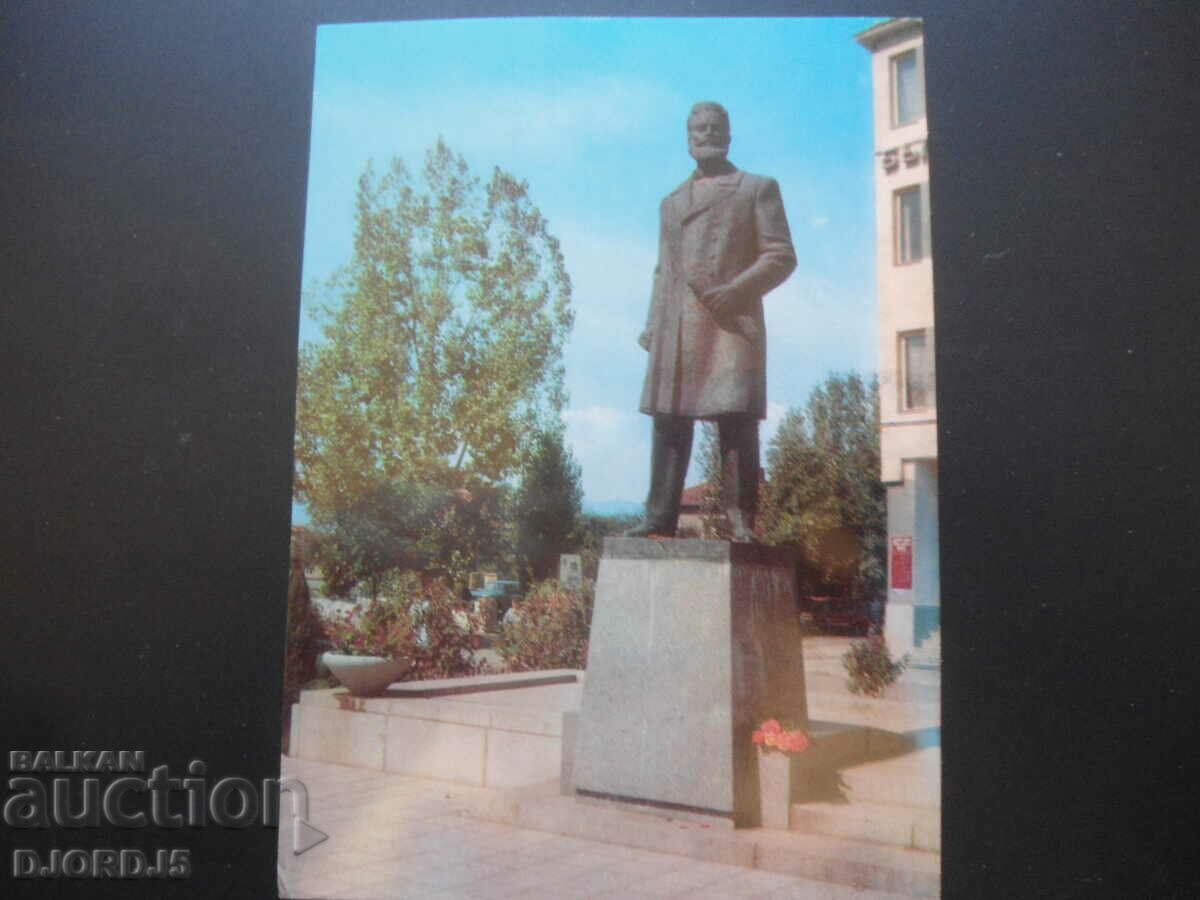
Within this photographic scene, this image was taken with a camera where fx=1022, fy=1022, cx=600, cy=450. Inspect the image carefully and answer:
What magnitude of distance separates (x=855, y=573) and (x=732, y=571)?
35 cm

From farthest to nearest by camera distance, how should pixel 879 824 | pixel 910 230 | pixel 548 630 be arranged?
pixel 548 630 < pixel 910 230 < pixel 879 824

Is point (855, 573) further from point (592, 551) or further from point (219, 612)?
point (219, 612)

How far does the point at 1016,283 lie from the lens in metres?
2.70

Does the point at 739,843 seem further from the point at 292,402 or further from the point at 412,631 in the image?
the point at 292,402

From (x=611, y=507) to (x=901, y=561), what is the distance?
2.55ft

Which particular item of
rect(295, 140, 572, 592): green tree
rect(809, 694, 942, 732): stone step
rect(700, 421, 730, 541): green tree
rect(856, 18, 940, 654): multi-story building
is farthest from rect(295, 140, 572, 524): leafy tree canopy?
rect(809, 694, 942, 732): stone step

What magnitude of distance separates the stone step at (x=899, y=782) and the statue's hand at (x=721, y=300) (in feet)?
4.09

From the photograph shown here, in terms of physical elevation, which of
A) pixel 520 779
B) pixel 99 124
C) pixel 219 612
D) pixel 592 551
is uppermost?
pixel 99 124

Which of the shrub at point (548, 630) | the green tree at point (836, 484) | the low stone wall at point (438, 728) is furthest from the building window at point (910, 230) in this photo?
the low stone wall at point (438, 728)

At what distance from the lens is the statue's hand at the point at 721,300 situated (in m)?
2.81

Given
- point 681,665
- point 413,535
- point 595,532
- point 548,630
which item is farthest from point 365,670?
point 681,665

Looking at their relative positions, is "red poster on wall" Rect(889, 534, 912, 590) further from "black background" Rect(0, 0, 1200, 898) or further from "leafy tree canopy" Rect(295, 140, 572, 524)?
"leafy tree canopy" Rect(295, 140, 572, 524)

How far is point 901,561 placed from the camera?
265 cm

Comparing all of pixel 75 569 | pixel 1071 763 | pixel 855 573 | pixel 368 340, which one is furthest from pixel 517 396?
pixel 1071 763
